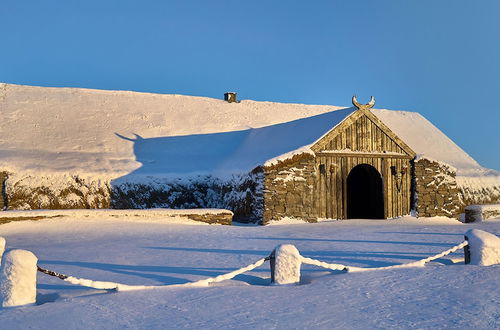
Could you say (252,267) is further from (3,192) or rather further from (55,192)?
(3,192)

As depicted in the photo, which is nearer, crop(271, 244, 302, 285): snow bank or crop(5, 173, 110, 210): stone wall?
crop(271, 244, 302, 285): snow bank

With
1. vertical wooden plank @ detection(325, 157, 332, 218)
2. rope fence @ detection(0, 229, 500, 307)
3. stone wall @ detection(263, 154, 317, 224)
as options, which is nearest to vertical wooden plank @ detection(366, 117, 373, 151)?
vertical wooden plank @ detection(325, 157, 332, 218)

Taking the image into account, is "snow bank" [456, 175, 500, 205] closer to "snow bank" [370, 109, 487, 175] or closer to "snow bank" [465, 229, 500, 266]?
"snow bank" [370, 109, 487, 175]

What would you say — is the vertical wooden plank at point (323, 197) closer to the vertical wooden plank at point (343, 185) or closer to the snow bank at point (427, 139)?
the vertical wooden plank at point (343, 185)

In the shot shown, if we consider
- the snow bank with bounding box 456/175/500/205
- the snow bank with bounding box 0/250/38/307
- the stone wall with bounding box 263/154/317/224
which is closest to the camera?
the snow bank with bounding box 0/250/38/307

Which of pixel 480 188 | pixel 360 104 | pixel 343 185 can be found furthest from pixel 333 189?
pixel 480 188

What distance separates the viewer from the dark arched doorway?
19297 mm

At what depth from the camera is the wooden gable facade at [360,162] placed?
18297mm

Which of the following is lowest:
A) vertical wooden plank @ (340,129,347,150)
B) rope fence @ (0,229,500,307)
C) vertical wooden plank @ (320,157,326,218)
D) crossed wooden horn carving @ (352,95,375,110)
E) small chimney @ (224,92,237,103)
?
rope fence @ (0,229,500,307)

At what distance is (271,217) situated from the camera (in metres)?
16.9

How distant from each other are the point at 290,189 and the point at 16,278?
11.9m

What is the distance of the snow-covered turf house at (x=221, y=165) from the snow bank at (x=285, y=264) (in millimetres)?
9535

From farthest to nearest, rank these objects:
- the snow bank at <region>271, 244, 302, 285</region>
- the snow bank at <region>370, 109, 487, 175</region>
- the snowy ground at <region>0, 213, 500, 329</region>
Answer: the snow bank at <region>370, 109, 487, 175</region> < the snow bank at <region>271, 244, 302, 285</region> < the snowy ground at <region>0, 213, 500, 329</region>

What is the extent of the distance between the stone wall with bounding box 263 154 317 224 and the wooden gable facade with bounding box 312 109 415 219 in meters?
0.50
